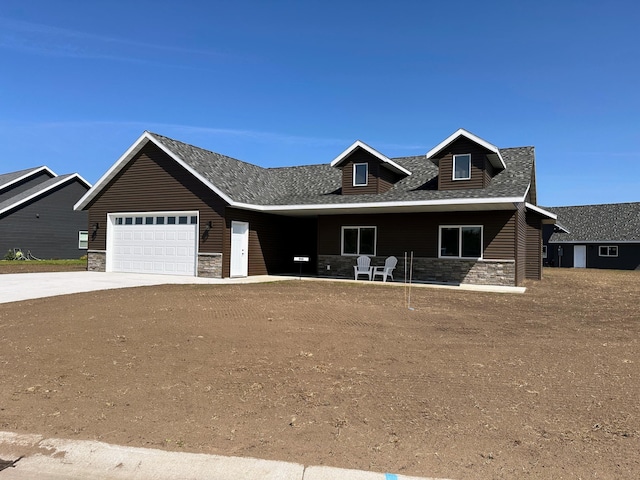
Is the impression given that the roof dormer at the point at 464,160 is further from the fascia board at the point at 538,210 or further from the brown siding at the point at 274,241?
the brown siding at the point at 274,241

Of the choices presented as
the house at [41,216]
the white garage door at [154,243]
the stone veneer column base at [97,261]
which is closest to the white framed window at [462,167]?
the white garage door at [154,243]

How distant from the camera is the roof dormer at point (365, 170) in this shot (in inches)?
733

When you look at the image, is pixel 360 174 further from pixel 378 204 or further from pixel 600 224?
pixel 600 224

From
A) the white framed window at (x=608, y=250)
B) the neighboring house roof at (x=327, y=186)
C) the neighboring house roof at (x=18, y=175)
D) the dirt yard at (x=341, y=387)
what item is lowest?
the dirt yard at (x=341, y=387)

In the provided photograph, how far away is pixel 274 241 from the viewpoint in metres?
20.8

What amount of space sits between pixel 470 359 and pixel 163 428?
3.90 m

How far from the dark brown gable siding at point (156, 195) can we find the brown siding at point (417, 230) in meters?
4.68

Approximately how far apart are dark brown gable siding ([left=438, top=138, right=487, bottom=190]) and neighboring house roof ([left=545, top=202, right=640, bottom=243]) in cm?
2299

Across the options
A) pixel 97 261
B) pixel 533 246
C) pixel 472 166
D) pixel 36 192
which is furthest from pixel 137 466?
pixel 36 192

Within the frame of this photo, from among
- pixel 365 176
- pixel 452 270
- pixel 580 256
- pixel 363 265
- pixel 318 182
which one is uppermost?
pixel 318 182


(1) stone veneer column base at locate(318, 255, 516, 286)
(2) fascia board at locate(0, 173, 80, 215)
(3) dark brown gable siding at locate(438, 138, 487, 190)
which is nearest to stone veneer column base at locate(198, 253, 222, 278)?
(1) stone veneer column base at locate(318, 255, 516, 286)

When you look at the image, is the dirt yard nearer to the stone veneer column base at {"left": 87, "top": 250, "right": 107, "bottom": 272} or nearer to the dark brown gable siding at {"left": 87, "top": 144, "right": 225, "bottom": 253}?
the dark brown gable siding at {"left": 87, "top": 144, "right": 225, "bottom": 253}

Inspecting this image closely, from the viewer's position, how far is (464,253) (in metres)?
17.2

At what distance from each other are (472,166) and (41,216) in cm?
2689
